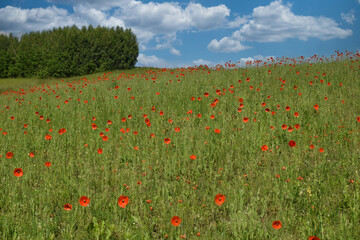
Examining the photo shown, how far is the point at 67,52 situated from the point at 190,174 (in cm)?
3000

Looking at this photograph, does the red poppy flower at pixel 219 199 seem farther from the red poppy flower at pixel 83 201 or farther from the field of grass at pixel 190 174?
the red poppy flower at pixel 83 201

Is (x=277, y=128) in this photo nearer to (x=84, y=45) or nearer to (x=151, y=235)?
(x=151, y=235)

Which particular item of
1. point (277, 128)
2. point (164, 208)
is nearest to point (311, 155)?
point (277, 128)

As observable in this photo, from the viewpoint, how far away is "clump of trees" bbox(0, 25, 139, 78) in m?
30.4

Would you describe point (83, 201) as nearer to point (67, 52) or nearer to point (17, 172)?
point (17, 172)

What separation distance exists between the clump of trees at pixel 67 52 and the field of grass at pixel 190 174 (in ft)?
81.5

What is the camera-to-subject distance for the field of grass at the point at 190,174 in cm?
304

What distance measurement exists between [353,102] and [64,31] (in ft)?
101

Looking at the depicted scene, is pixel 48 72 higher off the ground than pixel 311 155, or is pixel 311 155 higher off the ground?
pixel 48 72

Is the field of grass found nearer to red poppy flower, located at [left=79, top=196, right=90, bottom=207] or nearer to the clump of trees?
red poppy flower, located at [left=79, top=196, right=90, bottom=207]

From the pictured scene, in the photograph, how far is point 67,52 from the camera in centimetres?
3058

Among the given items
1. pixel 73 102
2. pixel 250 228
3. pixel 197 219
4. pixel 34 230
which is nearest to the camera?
pixel 250 228

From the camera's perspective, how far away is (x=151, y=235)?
A: 3.06 meters

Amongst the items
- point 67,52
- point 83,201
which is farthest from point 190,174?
point 67,52
